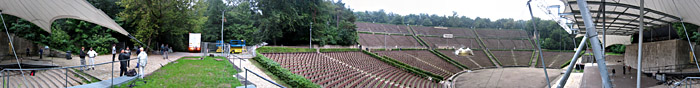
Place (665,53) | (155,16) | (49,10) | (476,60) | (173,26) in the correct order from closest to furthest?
1. (49,10)
2. (665,53)
3. (155,16)
4. (173,26)
5. (476,60)

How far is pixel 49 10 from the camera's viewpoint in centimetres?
1049

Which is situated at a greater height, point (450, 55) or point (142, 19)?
point (142, 19)

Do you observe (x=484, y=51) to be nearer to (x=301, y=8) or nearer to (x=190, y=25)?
(x=301, y=8)

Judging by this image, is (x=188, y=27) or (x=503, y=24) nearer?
(x=188, y=27)

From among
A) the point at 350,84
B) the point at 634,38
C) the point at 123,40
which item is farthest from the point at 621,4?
the point at 123,40

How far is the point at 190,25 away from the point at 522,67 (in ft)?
104

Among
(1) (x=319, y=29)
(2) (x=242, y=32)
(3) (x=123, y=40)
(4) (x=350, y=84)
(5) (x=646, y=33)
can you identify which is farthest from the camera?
(2) (x=242, y=32)

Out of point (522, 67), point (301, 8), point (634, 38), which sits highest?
point (301, 8)

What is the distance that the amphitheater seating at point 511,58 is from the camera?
114 feet

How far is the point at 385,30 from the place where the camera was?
7900 centimetres

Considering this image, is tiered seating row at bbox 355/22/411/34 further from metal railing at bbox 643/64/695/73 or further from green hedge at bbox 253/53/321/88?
green hedge at bbox 253/53/321/88

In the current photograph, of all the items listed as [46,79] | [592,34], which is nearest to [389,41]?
[46,79]

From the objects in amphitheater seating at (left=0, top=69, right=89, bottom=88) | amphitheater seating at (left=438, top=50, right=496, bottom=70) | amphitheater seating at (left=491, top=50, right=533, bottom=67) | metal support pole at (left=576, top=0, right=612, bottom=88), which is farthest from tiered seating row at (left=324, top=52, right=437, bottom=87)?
amphitheater seating at (left=0, top=69, right=89, bottom=88)

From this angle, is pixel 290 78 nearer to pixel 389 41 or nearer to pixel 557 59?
pixel 557 59
